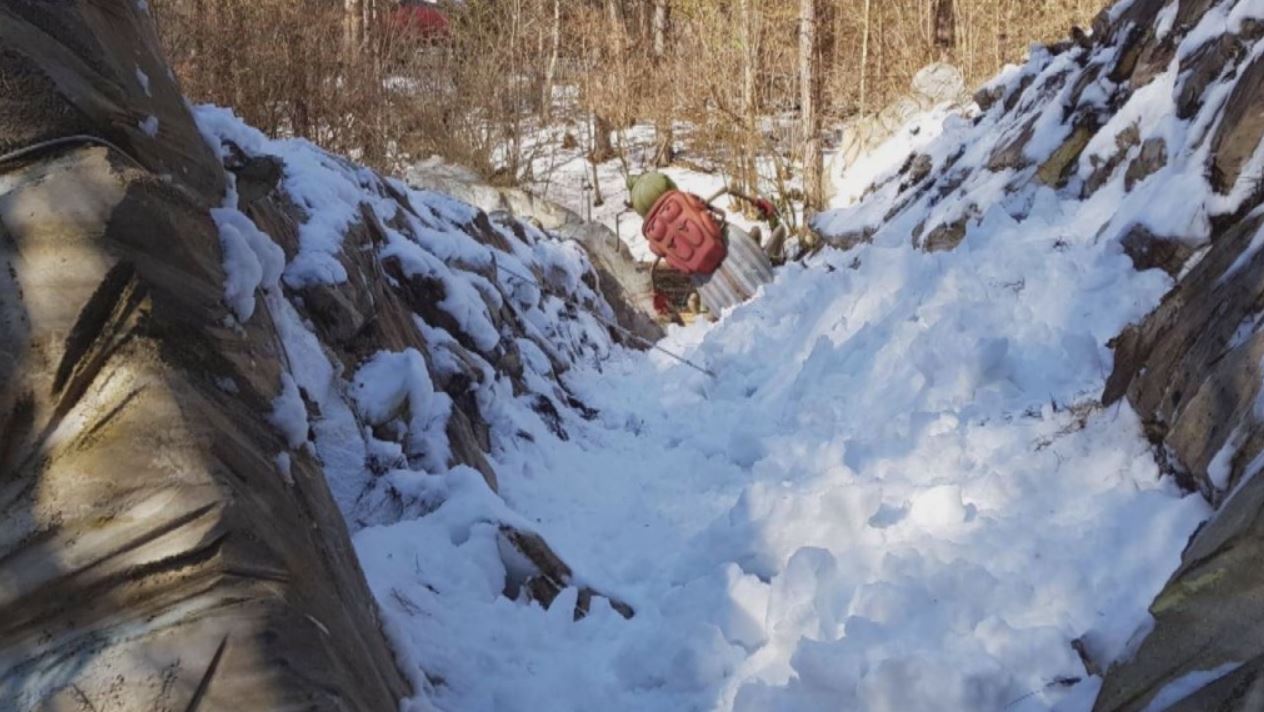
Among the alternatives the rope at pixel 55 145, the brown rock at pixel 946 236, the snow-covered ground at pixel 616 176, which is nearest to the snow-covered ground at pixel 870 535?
the brown rock at pixel 946 236

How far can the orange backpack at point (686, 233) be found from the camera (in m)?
9.99

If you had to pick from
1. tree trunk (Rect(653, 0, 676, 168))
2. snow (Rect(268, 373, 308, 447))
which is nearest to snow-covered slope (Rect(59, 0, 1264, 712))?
snow (Rect(268, 373, 308, 447))

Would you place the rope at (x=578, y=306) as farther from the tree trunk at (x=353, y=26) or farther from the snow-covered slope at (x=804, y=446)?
the tree trunk at (x=353, y=26)

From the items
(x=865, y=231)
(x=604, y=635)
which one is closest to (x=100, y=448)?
(x=604, y=635)

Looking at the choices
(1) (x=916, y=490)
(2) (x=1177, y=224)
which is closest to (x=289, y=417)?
(1) (x=916, y=490)

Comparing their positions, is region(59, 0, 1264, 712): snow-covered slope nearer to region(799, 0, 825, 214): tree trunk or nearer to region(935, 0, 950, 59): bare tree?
region(799, 0, 825, 214): tree trunk

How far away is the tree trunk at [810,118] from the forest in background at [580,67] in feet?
0.07

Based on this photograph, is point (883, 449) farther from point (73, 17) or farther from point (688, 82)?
point (688, 82)

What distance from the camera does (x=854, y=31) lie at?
17750 mm

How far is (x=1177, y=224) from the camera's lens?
353 centimetres

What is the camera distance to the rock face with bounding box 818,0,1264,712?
1.53m

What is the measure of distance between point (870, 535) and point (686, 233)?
731 cm

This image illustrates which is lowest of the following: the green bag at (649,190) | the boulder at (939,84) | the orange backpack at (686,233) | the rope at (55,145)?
the orange backpack at (686,233)

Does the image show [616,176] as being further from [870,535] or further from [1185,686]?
[1185,686]
